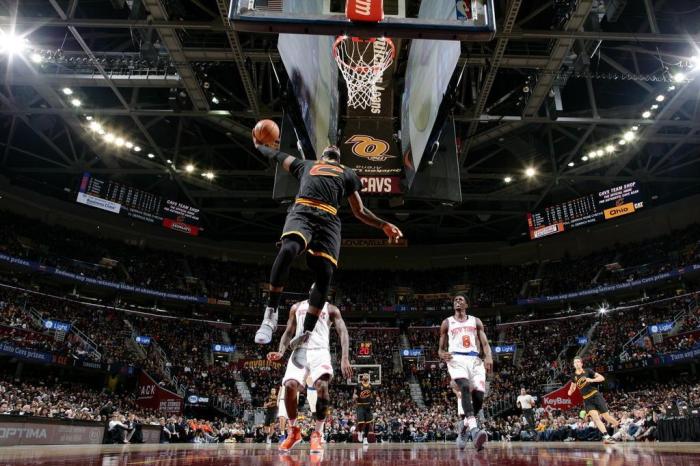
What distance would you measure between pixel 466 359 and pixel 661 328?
24666mm

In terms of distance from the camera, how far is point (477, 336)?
757 cm

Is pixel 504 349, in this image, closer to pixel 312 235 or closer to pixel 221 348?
pixel 221 348

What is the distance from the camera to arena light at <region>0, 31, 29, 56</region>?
600 inches

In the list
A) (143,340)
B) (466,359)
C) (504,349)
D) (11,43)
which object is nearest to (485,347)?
(466,359)

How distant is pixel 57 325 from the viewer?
2608 centimetres

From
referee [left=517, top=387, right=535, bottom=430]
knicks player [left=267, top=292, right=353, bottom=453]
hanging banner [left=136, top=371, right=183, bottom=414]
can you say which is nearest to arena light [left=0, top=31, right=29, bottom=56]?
knicks player [left=267, top=292, right=353, bottom=453]

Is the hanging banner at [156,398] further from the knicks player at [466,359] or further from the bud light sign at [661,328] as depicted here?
the bud light sign at [661,328]

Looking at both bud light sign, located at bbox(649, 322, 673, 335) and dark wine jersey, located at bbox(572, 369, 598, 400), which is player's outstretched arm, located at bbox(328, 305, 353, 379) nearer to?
dark wine jersey, located at bbox(572, 369, 598, 400)

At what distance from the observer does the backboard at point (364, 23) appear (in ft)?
18.0

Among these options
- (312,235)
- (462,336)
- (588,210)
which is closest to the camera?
(312,235)

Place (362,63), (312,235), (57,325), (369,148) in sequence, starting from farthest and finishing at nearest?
(57,325) → (369,148) → (362,63) → (312,235)

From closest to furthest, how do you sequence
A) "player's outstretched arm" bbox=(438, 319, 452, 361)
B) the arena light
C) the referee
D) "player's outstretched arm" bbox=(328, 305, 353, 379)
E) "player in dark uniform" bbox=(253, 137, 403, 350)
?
"player in dark uniform" bbox=(253, 137, 403, 350), "player's outstretched arm" bbox=(328, 305, 353, 379), "player's outstretched arm" bbox=(438, 319, 452, 361), the arena light, the referee

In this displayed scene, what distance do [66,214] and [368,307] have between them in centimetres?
2139

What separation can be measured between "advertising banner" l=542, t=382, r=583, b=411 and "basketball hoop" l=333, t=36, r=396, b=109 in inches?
775
